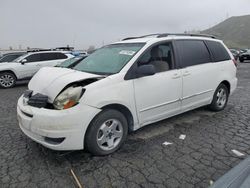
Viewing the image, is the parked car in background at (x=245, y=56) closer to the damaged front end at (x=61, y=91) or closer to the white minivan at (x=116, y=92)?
the white minivan at (x=116, y=92)

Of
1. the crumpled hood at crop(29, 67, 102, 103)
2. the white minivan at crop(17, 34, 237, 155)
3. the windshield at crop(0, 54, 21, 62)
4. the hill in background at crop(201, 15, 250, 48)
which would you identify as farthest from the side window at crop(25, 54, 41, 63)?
the hill in background at crop(201, 15, 250, 48)

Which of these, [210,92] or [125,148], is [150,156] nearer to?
[125,148]

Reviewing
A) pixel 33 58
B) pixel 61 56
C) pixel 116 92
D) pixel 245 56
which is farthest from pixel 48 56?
pixel 245 56

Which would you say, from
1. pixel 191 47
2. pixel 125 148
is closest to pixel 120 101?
pixel 125 148

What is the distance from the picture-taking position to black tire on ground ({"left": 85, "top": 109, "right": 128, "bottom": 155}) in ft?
9.53

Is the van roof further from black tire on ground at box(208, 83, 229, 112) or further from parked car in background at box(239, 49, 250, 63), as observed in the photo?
parked car in background at box(239, 49, 250, 63)

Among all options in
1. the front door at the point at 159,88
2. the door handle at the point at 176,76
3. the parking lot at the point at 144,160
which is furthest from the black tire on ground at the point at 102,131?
the door handle at the point at 176,76

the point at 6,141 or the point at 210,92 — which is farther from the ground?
the point at 210,92

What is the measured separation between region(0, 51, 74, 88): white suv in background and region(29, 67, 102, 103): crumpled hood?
739 centimetres

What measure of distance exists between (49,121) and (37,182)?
750 mm

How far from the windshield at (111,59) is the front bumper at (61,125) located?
33.8 inches

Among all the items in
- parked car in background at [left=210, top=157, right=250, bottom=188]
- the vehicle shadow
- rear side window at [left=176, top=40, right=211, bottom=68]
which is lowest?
the vehicle shadow

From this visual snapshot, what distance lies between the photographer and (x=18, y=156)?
3.20 m

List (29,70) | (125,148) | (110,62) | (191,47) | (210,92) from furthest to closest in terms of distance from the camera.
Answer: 1. (29,70)
2. (210,92)
3. (191,47)
4. (110,62)
5. (125,148)
